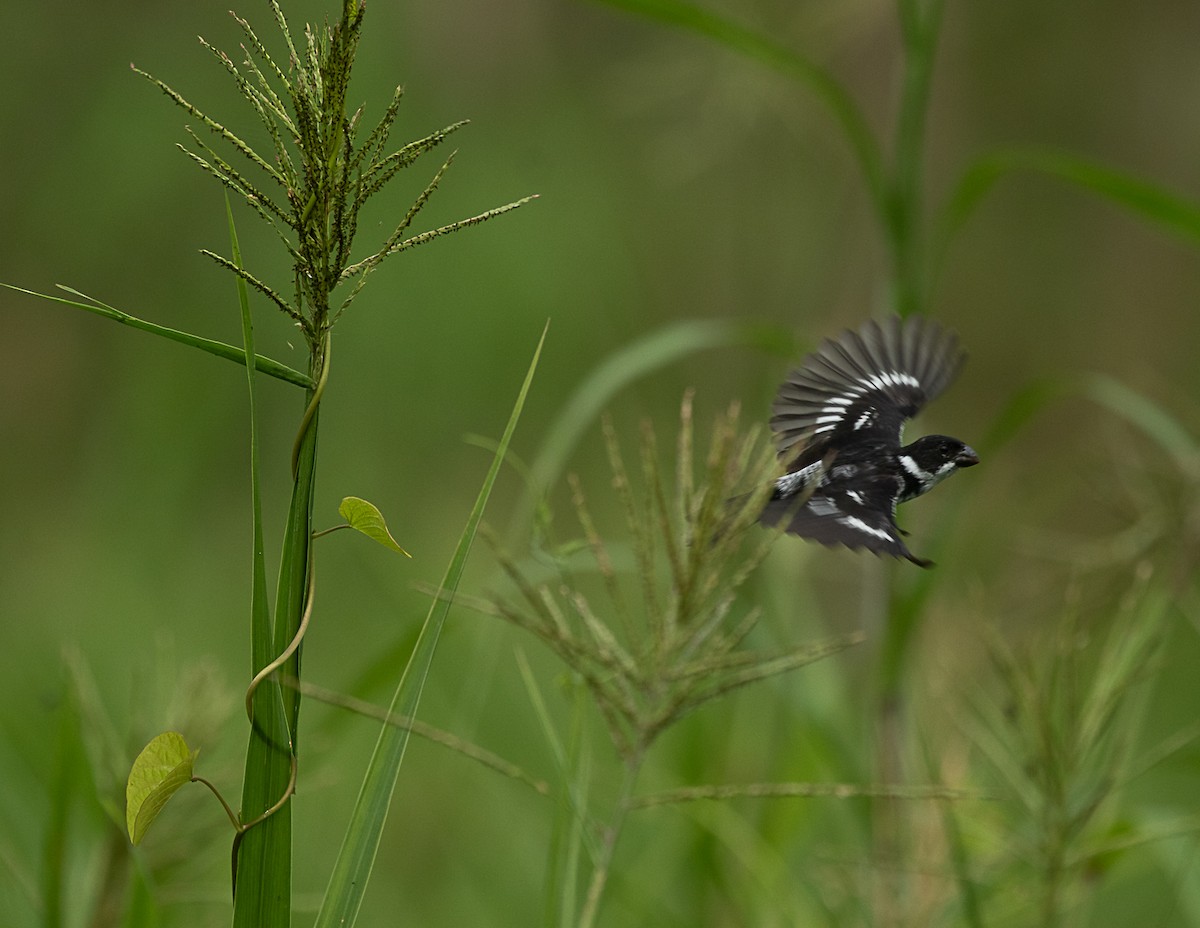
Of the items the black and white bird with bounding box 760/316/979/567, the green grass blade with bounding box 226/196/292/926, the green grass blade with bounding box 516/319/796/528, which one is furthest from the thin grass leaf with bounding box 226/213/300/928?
the green grass blade with bounding box 516/319/796/528

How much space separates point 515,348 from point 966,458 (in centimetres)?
285

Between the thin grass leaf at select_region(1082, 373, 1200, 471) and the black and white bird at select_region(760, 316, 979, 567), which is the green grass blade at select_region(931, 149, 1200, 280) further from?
the black and white bird at select_region(760, 316, 979, 567)

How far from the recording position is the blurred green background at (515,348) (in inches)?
43.4

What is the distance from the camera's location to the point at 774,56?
800 millimetres

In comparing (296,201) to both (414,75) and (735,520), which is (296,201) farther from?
(414,75)

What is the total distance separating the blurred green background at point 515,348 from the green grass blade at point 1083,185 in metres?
0.16

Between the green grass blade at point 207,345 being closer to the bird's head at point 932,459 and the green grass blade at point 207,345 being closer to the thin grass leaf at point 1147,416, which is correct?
the bird's head at point 932,459

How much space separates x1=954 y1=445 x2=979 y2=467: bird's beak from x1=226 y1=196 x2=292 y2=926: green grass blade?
24cm

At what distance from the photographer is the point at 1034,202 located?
3.65m

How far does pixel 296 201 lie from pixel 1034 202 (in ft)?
12.1

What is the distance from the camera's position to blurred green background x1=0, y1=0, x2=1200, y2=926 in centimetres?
110

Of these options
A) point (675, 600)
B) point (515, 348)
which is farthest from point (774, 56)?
point (515, 348)

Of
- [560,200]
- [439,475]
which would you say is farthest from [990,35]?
[439,475]

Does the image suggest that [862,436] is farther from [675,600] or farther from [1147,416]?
[1147,416]
